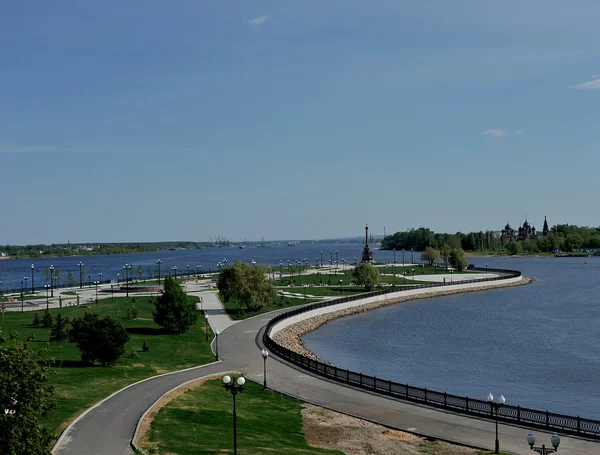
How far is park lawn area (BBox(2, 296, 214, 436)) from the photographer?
31.3 m

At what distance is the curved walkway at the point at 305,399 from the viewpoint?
25.5 meters

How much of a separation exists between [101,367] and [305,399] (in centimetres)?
1489

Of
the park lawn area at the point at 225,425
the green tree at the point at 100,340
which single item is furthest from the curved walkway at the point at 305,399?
the green tree at the point at 100,340

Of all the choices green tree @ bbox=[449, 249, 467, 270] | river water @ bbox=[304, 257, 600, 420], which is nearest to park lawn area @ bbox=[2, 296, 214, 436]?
river water @ bbox=[304, 257, 600, 420]

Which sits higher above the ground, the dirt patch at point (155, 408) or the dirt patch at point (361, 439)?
the dirt patch at point (155, 408)

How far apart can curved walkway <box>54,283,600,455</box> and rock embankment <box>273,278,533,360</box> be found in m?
12.0

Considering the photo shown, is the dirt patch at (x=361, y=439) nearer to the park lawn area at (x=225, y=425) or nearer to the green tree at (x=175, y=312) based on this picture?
the park lawn area at (x=225, y=425)

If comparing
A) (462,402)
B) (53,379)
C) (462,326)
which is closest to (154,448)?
(53,379)

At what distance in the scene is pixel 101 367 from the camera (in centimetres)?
4159

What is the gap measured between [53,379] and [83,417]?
9298mm

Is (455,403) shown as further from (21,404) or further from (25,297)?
(25,297)

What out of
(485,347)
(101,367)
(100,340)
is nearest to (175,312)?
(100,340)

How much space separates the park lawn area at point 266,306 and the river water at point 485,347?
691 centimetres

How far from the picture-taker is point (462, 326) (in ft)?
251
